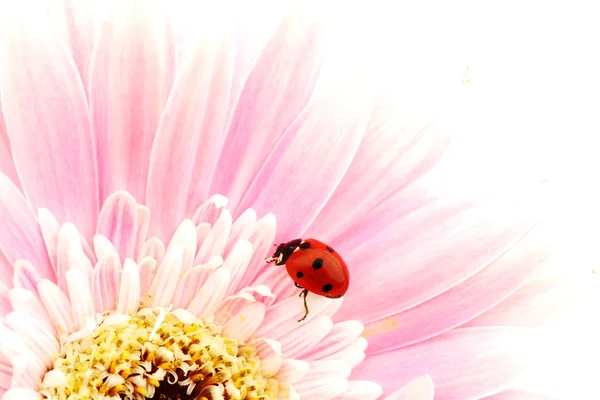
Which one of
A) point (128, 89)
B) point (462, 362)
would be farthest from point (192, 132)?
point (462, 362)

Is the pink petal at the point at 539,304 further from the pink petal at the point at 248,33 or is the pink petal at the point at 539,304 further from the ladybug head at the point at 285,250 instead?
the pink petal at the point at 248,33

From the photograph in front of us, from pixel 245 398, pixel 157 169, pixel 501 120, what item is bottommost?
pixel 245 398

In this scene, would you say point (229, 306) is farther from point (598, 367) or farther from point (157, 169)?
point (598, 367)


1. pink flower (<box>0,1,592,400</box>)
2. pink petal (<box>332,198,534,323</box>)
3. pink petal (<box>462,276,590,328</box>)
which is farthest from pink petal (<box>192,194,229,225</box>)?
pink petal (<box>462,276,590,328</box>)

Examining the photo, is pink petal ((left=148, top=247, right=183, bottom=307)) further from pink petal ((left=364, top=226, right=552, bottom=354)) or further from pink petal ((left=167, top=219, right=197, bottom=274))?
pink petal ((left=364, top=226, right=552, bottom=354))

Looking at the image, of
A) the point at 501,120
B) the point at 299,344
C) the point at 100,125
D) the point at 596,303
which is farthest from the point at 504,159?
the point at 100,125

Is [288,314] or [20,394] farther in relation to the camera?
[288,314]

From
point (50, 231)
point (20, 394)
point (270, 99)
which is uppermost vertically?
point (270, 99)

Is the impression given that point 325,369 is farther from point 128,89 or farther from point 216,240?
point 128,89
